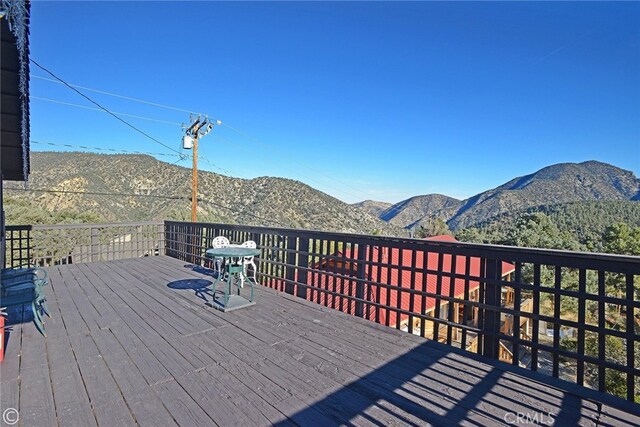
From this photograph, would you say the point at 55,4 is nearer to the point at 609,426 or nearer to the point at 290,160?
the point at 609,426

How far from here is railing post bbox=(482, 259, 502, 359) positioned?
2.50 meters

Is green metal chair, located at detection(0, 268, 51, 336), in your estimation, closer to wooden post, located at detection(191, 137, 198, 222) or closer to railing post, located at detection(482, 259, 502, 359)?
railing post, located at detection(482, 259, 502, 359)

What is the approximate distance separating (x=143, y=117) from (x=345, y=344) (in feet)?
50.3

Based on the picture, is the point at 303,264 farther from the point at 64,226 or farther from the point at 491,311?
the point at 64,226

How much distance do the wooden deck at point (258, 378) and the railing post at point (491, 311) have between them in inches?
6.8

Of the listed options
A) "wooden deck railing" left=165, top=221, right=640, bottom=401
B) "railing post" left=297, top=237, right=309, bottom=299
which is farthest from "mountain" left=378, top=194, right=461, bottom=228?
"railing post" left=297, top=237, right=309, bottom=299

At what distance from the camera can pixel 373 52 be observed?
12.6 m

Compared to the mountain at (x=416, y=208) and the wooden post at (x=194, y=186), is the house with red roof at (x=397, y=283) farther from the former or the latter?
the mountain at (x=416, y=208)

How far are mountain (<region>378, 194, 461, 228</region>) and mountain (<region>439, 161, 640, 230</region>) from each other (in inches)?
644

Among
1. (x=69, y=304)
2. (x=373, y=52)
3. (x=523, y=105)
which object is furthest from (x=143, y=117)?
(x=523, y=105)

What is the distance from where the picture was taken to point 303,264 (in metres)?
4.20

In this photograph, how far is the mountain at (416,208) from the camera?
81037 millimetres
